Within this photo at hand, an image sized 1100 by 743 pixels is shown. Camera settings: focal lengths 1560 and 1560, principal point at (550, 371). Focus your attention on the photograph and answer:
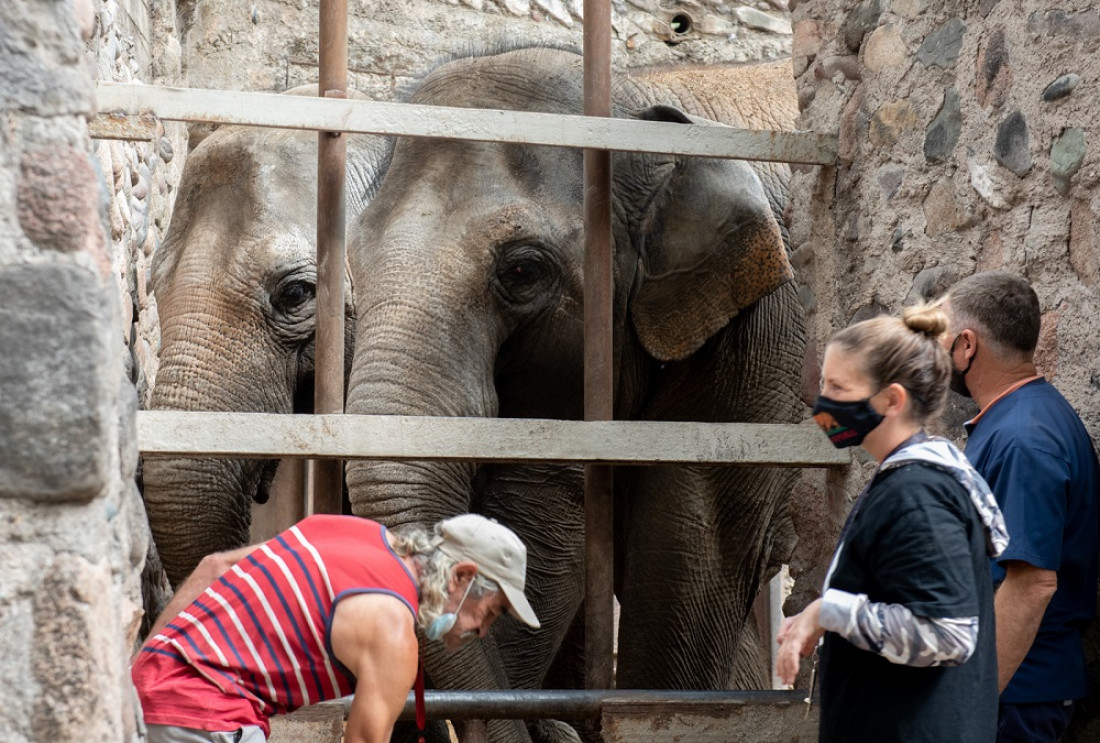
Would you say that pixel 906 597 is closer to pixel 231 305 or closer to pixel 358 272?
pixel 358 272

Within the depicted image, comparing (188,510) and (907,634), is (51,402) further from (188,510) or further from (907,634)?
(188,510)

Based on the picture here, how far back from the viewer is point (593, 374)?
3.92 meters

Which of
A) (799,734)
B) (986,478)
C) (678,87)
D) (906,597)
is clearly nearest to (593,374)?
(799,734)

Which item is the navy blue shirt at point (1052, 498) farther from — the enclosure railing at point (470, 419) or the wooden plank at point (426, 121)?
the wooden plank at point (426, 121)

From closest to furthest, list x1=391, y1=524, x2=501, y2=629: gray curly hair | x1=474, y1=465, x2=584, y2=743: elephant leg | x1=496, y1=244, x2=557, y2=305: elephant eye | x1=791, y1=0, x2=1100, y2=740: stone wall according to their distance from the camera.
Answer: x1=391, y1=524, x2=501, y2=629: gray curly hair → x1=791, y1=0, x2=1100, y2=740: stone wall → x1=496, y1=244, x2=557, y2=305: elephant eye → x1=474, y1=465, x2=584, y2=743: elephant leg

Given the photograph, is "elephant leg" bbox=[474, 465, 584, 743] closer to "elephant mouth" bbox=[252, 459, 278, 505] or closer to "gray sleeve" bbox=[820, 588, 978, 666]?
"elephant mouth" bbox=[252, 459, 278, 505]

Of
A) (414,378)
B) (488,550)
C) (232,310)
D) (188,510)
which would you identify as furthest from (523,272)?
(488,550)

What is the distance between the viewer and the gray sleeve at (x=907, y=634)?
87.7 inches

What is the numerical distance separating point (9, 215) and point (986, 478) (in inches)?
68.7

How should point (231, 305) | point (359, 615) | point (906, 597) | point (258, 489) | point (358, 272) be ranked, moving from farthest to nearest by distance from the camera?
point (258, 489), point (231, 305), point (358, 272), point (359, 615), point (906, 597)

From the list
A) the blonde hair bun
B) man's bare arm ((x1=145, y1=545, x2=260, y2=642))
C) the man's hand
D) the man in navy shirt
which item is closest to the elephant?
man's bare arm ((x1=145, y1=545, x2=260, y2=642))

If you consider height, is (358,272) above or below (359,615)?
above

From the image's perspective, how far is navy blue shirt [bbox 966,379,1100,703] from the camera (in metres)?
2.68

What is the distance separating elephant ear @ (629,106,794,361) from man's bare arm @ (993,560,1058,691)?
8.41ft
